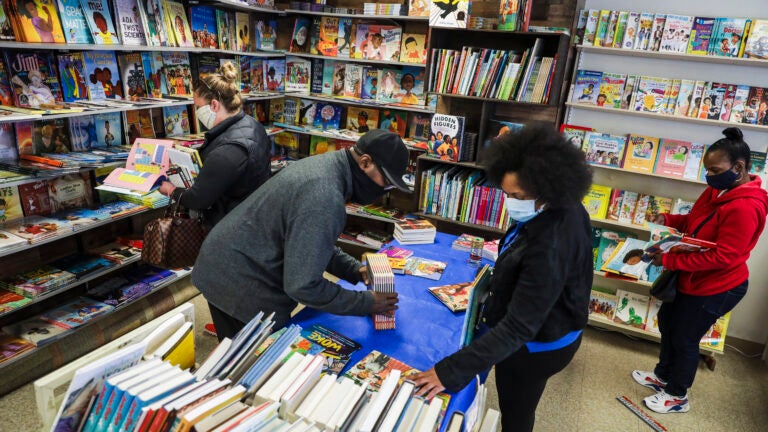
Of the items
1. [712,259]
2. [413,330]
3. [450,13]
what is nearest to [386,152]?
[413,330]

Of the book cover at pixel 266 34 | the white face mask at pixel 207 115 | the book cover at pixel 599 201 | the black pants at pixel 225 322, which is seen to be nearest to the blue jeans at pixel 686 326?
the book cover at pixel 599 201

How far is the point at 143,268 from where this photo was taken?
3561 millimetres

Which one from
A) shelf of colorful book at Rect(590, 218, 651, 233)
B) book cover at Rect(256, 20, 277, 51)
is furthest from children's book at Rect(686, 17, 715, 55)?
book cover at Rect(256, 20, 277, 51)

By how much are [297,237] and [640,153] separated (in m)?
2.91

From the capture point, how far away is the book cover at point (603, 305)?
359 cm

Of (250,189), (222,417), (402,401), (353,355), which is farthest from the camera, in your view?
(250,189)

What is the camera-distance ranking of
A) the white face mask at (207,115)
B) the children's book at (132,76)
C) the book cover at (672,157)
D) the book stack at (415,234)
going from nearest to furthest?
the white face mask at (207,115) < the book stack at (415,234) < the children's book at (132,76) < the book cover at (672,157)

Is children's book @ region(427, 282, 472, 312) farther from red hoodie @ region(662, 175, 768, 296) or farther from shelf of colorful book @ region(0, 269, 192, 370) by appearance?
shelf of colorful book @ region(0, 269, 192, 370)

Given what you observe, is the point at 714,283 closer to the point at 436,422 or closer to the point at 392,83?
the point at 436,422

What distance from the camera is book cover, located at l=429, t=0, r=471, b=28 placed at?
321 centimetres

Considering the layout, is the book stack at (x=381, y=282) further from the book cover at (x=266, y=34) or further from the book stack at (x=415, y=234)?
the book cover at (x=266, y=34)

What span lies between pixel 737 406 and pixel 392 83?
345 centimetres

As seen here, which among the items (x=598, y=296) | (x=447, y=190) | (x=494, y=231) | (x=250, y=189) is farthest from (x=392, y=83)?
(x=598, y=296)

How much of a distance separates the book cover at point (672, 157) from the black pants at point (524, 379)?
2136 millimetres
